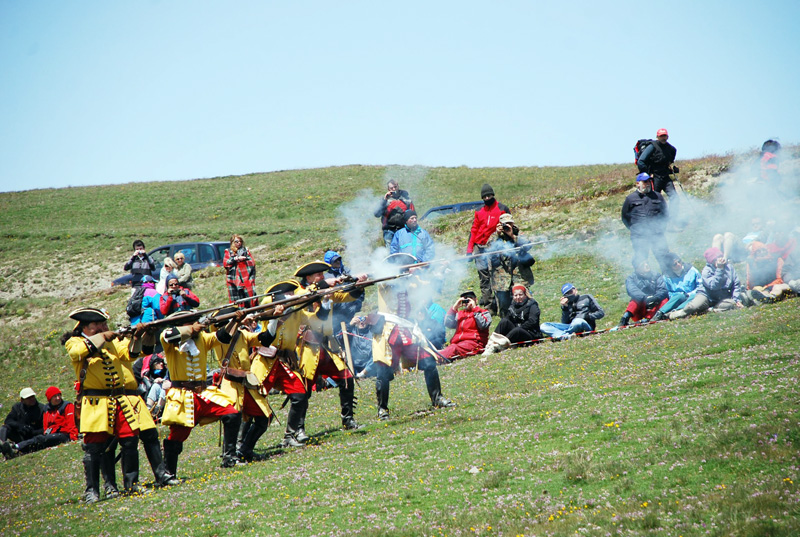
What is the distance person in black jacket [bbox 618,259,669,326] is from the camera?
14867 mm

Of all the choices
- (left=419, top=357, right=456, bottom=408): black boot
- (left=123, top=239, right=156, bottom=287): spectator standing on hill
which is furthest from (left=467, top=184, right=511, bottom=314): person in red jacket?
(left=123, top=239, right=156, bottom=287): spectator standing on hill

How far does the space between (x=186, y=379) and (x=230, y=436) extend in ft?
3.39

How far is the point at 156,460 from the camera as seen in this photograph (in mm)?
9805

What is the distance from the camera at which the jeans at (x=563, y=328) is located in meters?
15.2

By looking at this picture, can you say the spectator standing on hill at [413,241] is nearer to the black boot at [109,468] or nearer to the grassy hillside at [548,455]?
the grassy hillside at [548,455]

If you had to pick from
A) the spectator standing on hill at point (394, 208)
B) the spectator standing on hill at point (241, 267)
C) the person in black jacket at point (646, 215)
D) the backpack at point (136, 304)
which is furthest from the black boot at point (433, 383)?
the backpack at point (136, 304)

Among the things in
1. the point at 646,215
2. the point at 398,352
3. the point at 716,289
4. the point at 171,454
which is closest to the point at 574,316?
the point at 646,215

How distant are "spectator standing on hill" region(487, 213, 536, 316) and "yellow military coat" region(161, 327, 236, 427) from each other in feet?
24.3

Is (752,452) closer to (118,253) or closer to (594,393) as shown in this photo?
A: (594,393)

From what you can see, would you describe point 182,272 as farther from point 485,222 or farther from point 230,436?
point 230,436

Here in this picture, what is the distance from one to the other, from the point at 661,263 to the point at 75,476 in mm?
11707

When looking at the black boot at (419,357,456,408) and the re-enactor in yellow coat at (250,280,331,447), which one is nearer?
the re-enactor in yellow coat at (250,280,331,447)

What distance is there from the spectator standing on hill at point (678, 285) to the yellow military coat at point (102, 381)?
33.3 ft

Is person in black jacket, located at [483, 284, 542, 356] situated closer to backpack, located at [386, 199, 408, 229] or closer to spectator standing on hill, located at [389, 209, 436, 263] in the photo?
spectator standing on hill, located at [389, 209, 436, 263]
